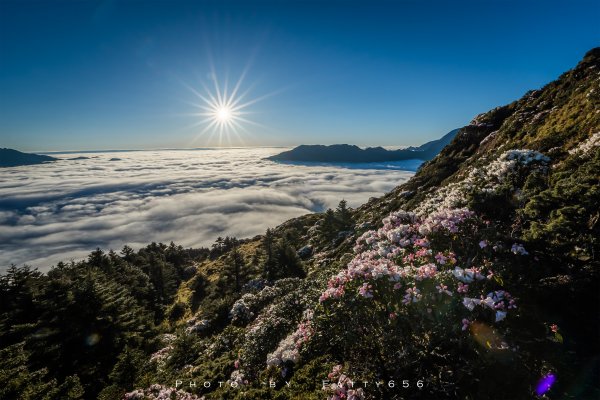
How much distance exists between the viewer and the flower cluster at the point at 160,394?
600 inches

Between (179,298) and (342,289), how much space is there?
75227 millimetres

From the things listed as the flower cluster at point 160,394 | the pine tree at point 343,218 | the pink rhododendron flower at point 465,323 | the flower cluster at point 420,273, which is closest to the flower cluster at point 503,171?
the flower cluster at point 420,273

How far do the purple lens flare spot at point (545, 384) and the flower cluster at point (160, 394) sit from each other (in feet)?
49.5

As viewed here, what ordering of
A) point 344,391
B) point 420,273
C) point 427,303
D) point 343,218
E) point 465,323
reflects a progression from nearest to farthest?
point 465,323, point 427,303, point 420,273, point 344,391, point 343,218

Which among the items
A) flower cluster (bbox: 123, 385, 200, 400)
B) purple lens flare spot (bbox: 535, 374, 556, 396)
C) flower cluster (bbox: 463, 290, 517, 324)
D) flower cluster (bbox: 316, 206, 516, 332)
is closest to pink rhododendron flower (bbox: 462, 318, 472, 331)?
flower cluster (bbox: 316, 206, 516, 332)

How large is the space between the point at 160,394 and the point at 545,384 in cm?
1809

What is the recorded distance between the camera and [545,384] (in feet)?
19.3

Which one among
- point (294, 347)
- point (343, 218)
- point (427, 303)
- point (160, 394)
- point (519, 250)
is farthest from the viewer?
point (343, 218)

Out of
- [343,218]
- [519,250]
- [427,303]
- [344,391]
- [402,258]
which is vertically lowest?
[343,218]

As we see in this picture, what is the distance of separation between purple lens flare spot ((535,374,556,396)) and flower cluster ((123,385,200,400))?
49.5 feet

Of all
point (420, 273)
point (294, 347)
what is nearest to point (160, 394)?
point (294, 347)

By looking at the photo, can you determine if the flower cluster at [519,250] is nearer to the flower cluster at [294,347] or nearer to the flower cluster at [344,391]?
the flower cluster at [344,391]

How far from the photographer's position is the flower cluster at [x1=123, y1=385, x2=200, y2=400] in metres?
15.2

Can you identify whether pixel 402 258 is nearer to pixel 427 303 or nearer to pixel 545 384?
pixel 427 303
